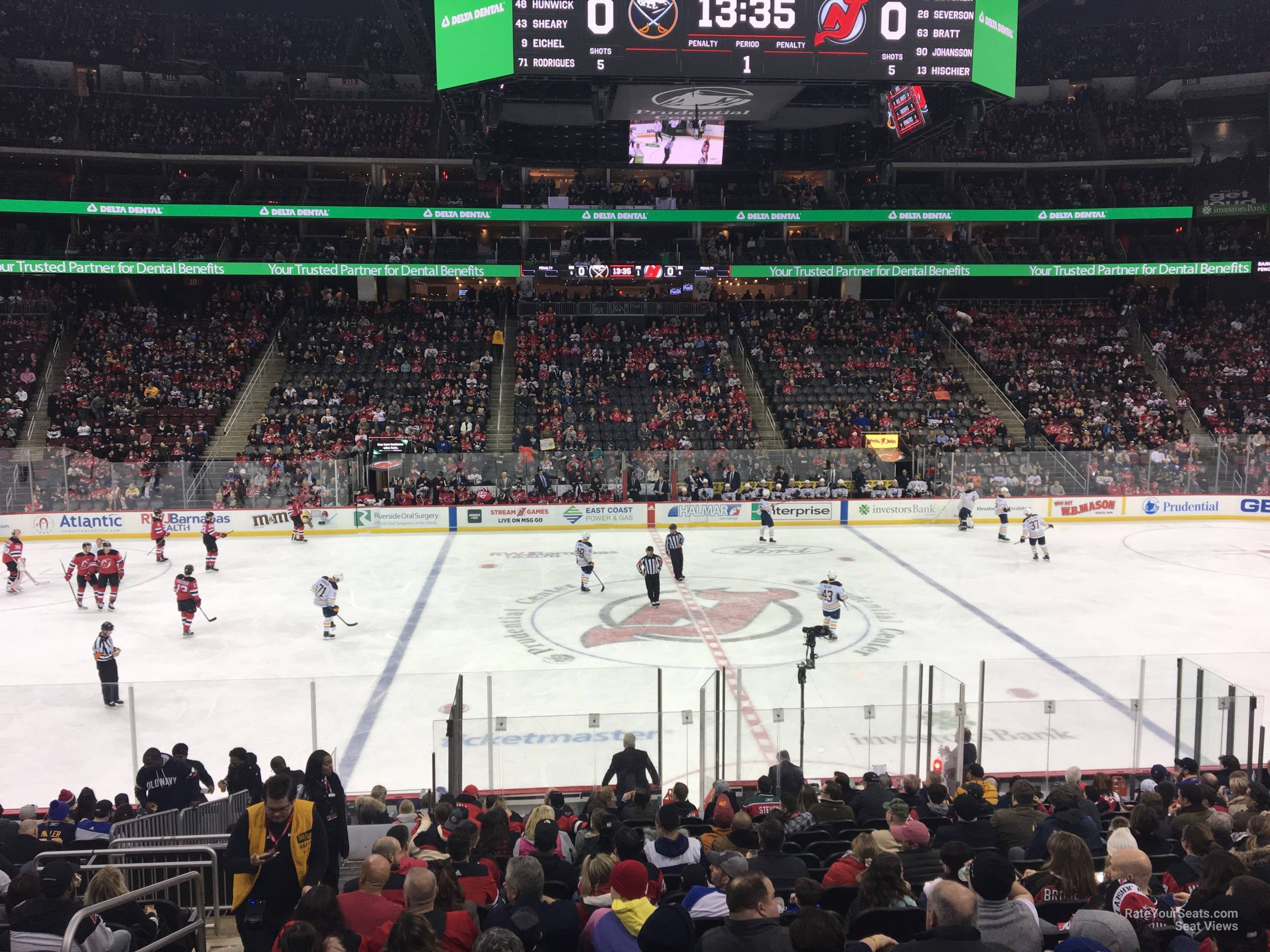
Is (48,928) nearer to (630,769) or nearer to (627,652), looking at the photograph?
(630,769)

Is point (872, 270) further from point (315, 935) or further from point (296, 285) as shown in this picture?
point (315, 935)

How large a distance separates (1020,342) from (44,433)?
Result: 33.2 metres

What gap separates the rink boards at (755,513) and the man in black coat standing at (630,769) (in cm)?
1743

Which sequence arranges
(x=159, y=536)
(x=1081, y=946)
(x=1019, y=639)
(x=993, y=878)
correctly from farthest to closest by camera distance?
1. (x=159, y=536)
2. (x=1019, y=639)
3. (x=993, y=878)
4. (x=1081, y=946)

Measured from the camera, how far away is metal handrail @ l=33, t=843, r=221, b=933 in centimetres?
490

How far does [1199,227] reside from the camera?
131 ft

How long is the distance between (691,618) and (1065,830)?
10.9 metres

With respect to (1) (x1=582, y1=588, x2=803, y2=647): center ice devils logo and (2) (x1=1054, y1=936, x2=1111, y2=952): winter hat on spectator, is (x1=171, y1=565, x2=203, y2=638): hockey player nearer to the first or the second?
(1) (x1=582, y1=588, x2=803, y2=647): center ice devils logo

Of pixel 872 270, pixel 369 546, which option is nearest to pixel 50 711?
pixel 369 546

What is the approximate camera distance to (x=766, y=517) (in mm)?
23281

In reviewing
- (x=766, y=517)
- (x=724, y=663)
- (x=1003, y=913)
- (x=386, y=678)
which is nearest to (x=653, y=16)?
(x=766, y=517)

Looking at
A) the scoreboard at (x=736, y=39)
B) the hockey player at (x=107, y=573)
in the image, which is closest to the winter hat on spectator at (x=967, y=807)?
the hockey player at (x=107, y=573)

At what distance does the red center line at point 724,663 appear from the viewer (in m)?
8.91

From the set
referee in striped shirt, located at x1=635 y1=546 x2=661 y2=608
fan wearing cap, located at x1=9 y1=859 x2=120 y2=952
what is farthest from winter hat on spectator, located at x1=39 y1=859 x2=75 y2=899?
referee in striped shirt, located at x1=635 y1=546 x2=661 y2=608
